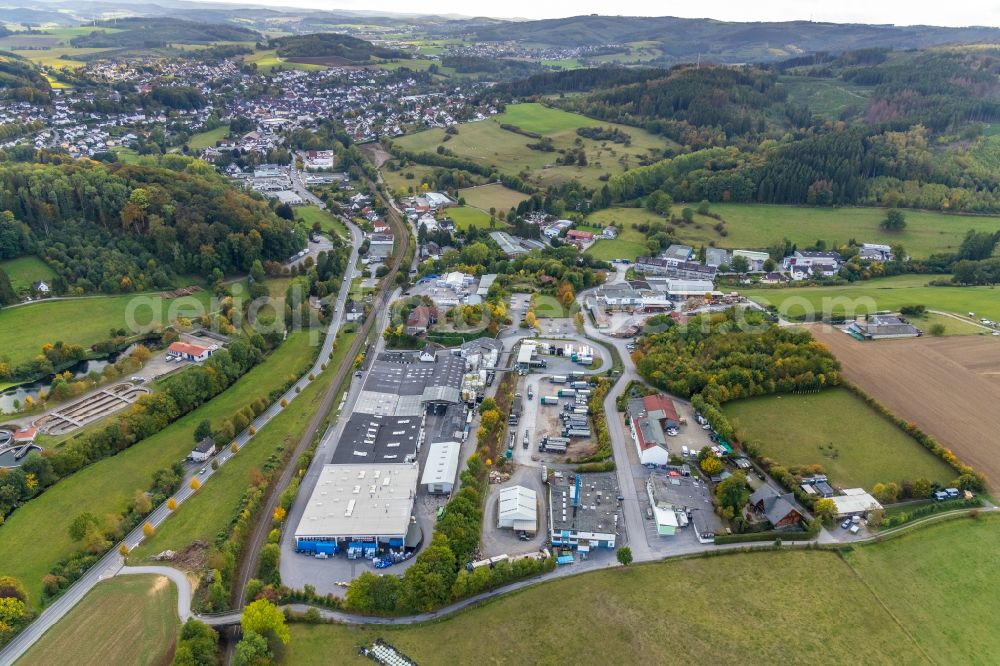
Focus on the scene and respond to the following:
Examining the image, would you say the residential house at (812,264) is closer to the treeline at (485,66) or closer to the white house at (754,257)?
the white house at (754,257)

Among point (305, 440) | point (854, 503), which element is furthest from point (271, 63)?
point (854, 503)

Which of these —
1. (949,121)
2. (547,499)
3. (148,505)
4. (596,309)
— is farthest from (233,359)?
(949,121)

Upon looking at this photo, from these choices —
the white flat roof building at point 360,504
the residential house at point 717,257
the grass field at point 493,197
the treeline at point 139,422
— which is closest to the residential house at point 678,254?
the residential house at point 717,257

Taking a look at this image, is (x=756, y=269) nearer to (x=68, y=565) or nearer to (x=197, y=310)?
(x=197, y=310)

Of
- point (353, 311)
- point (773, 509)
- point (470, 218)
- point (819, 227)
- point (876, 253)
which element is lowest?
point (353, 311)

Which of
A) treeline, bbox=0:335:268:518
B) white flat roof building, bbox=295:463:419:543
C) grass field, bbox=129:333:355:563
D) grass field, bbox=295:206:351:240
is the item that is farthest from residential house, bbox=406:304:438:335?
grass field, bbox=295:206:351:240

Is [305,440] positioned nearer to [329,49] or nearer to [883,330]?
[883,330]
